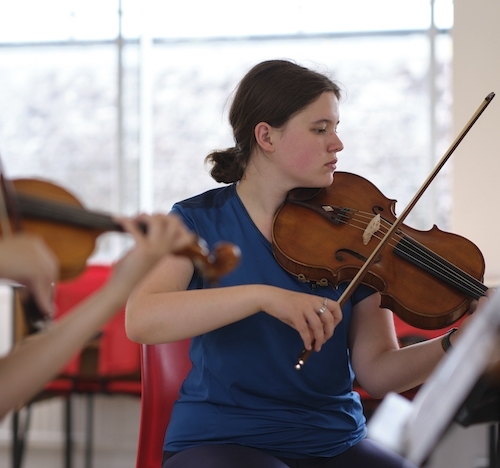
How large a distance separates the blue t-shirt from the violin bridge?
11cm

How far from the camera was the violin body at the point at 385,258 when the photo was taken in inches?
51.9

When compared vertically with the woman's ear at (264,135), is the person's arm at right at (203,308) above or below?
below

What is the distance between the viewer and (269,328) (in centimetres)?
131

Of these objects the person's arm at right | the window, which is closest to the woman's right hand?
the person's arm at right

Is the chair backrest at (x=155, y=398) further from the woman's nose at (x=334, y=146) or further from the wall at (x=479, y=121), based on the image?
the wall at (x=479, y=121)

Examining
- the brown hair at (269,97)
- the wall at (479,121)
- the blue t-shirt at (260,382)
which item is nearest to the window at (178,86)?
the wall at (479,121)

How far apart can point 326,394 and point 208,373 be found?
8.3 inches

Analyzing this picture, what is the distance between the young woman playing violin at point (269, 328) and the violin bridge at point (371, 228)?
0.10m

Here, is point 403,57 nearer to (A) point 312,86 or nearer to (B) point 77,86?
(B) point 77,86

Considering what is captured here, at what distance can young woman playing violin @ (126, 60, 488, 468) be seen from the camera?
3.90ft

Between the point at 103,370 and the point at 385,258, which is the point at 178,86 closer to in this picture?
the point at 103,370

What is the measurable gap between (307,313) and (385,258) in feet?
0.92

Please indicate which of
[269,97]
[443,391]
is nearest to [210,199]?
[269,97]

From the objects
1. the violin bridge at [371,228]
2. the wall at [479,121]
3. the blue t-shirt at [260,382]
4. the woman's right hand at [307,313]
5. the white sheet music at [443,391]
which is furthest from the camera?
the wall at [479,121]
